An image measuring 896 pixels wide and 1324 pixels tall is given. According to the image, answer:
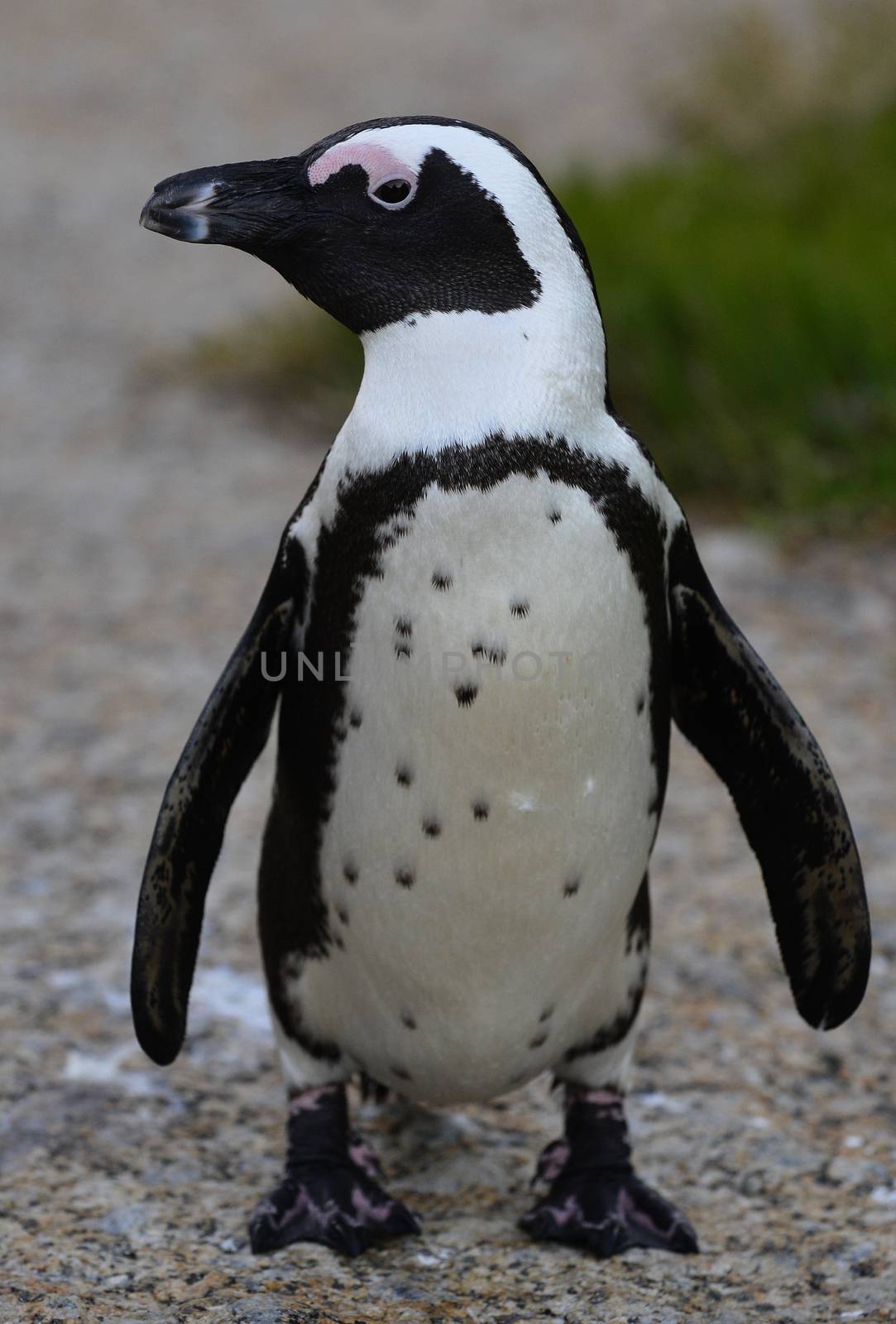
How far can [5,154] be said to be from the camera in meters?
9.91

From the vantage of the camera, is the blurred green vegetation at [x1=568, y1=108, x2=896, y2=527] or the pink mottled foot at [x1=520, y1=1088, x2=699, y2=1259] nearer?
the pink mottled foot at [x1=520, y1=1088, x2=699, y2=1259]

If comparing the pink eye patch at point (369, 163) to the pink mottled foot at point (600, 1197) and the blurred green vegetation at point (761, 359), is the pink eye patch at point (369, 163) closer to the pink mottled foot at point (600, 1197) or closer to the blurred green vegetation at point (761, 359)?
the pink mottled foot at point (600, 1197)

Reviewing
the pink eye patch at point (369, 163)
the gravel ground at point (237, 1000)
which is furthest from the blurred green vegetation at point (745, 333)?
the pink eye patch at point (369, 163)

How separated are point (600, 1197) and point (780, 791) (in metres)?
0.59

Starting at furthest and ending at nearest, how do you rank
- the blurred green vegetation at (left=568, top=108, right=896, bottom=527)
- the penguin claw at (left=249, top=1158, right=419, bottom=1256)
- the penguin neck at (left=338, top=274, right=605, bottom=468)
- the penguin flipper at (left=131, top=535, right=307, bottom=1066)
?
the blurred green vegetation at (left=568, top=108, right=896, bottom=527) < the penguin claw at (left=249, top=1158, right=419, bottom=1256) < the penguin flipper at (left=131, top=535, right=307, bottom=1066) < the penguin neck at (left=338, top=274, right=605, bottom=468)

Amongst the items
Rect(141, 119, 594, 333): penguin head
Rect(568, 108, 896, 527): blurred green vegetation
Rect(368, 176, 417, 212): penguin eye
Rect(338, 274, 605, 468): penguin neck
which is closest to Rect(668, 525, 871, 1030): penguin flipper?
Rect(338, 274, 605, 468): penguin neck

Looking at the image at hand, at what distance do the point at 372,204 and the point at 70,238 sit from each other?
7.50 m

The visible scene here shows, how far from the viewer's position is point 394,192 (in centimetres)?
176

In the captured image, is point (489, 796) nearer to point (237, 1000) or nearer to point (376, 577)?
point (376, 577)

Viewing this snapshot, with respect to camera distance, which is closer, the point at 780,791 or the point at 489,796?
the point at 489,796

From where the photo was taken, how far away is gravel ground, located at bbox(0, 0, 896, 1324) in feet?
6.64

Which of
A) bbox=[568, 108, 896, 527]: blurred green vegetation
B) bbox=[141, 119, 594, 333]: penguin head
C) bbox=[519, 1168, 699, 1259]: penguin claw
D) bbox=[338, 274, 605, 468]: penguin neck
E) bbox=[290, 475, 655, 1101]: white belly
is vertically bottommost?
bbox=[519, 1168, 699, 1259]: penguin claw

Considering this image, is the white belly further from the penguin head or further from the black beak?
the black beak

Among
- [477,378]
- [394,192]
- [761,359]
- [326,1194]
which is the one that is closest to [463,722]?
[477,378]
